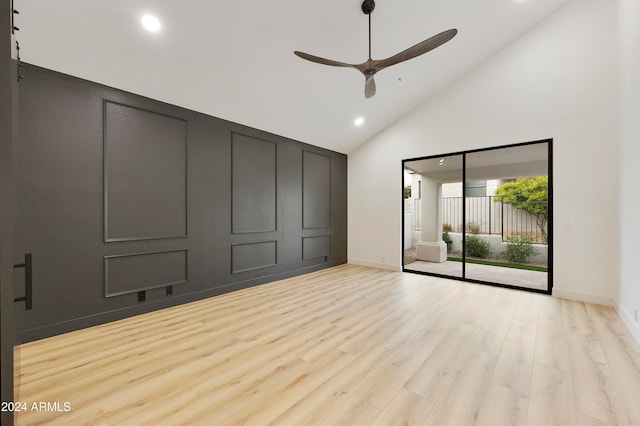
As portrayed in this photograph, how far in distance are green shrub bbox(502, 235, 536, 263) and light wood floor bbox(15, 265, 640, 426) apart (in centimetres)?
244

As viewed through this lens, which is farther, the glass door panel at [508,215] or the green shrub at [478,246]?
the green shrub at [478,246]

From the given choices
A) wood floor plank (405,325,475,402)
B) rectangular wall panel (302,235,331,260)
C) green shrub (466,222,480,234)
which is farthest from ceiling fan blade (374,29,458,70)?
green shrub (466,222,480,234)

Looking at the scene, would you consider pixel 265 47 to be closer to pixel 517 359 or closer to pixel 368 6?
pixel 368 6

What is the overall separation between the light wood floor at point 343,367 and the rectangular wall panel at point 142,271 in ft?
1.29

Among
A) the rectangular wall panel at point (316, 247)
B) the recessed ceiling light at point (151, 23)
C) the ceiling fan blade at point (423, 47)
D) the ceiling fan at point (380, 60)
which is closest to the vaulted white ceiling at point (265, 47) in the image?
the recessed ceiling light at point (151, 23)

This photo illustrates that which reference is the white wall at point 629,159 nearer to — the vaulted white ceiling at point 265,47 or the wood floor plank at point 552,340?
the wood floor plank at point 552,340

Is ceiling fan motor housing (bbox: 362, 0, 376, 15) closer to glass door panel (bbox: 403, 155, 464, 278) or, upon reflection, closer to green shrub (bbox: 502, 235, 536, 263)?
glass door panel (bbox: 403, 155, 464, 278)

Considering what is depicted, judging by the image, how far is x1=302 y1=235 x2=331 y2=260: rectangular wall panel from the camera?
5.57 m

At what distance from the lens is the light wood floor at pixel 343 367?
166cm

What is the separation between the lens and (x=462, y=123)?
16.0ft

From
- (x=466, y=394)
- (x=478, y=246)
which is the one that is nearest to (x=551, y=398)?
(x=466, y=394)

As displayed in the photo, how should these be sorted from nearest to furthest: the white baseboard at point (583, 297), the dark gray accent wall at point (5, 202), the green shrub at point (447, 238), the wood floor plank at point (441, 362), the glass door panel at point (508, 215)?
the dark gray accent wall at point (5, 202) < the wood floor plank at point (441, 362) < the white baseboard at point (583, 297) < the glass door panel at point (508, 215) < the green shrub at point (447, 238)

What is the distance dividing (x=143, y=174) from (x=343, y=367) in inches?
128

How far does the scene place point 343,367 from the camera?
2.16 metres
